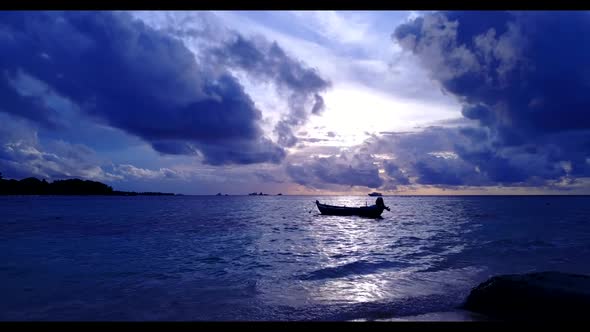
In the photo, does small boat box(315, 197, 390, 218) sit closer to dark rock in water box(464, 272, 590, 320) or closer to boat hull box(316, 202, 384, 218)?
boat hull box(316, 202, 384, 218)

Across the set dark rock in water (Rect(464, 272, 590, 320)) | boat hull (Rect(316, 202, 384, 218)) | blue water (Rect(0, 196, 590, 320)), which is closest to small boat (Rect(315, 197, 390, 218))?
boat hull (Rect(316, 202, 384, 218))

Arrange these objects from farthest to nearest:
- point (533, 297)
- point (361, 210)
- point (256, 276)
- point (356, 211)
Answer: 1. point (356, 211)
2. point (361, 210)
3. point (256, 276)
4. point (533, 297)

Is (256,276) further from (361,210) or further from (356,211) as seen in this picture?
(356,211)

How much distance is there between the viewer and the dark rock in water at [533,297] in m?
8.41

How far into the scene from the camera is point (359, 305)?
35.9 ft

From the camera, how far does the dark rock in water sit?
8414mm

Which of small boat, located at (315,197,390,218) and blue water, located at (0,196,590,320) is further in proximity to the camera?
small boat, located at (315,197,390,218)

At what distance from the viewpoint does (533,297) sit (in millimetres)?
8984

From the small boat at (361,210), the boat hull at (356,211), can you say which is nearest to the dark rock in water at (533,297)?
the small boat at (361,210)

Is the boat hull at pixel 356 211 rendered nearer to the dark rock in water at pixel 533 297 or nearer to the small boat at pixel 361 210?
the small boat at pixel 361 210

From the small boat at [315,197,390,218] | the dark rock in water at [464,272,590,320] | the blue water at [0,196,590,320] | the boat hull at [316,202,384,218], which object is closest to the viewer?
the dark rock in water at [464,272,590,320]

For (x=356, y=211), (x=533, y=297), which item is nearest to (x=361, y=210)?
(x=356, y=211)
